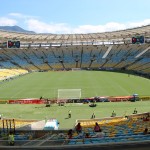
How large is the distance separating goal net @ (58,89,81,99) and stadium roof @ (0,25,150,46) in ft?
176

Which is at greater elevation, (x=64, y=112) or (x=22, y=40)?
(x=22, y=40)

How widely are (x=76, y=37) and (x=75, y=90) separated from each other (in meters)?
61.1

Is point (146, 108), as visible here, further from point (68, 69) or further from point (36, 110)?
point (68, 69)

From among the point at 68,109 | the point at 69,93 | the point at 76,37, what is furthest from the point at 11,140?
the point at 76,37

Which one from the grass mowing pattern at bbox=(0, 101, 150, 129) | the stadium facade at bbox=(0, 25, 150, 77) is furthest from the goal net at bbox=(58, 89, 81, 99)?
the stadium facade at bbox=(0, 25, 150, 77)

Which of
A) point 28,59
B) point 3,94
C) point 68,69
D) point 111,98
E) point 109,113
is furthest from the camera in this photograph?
point 28,59

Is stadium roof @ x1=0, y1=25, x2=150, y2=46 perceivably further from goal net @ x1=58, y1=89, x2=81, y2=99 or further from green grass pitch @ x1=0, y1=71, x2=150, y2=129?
goal net @ x1=58, y1=89, x2=81, y2=99

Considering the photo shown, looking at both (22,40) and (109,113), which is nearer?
(109,113)

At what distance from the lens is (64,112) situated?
35250mm

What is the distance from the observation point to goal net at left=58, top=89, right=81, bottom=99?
1810 inches

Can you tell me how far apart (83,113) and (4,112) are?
29.8 ft

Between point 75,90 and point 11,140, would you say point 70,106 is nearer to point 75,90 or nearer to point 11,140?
point 75,90

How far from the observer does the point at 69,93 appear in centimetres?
4869

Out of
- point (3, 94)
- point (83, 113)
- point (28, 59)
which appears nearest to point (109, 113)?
point (83, 113)
